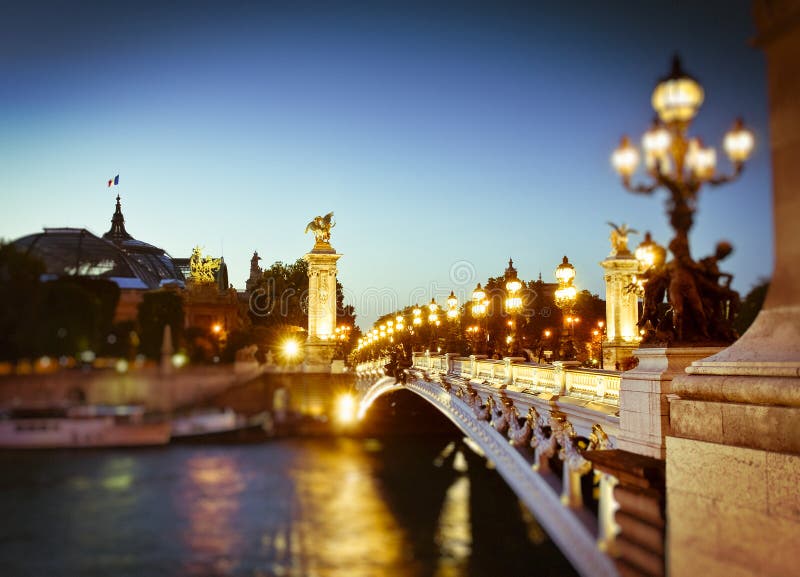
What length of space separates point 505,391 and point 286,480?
2172cm

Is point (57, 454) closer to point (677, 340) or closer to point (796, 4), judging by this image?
point (796, 4)

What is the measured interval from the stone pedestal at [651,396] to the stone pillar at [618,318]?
23.5 metres

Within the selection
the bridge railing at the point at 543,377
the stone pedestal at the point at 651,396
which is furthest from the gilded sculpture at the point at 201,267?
the bridge railing at the point at 543,377

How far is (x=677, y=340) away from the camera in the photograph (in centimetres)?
815

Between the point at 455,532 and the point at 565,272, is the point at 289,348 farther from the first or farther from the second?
the point at 455,532

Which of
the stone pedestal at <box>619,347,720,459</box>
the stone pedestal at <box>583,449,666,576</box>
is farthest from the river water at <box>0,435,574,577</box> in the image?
the stone pedestal at <box>619,347,720,459</box>

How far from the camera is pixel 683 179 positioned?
7.14m

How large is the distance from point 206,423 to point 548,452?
12414 mm

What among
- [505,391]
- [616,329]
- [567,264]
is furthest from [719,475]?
[616,329]

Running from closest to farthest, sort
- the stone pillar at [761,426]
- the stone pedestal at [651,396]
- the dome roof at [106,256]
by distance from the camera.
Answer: the dome roof at [106,256] < the stone pillar at [761,426] < the stone pedestal at [651,396]

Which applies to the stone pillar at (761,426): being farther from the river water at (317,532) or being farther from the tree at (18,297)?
the river water at (317,532)

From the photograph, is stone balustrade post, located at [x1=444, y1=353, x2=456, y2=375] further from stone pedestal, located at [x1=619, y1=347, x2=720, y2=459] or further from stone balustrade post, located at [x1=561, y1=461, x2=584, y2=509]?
stone pedestal, located at [x1=619, y1=347, x2=720, y2=459]

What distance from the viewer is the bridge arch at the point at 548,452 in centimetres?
1163

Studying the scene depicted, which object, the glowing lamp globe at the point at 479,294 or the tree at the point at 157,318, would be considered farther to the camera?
the glowing lamp globe at the point at 479,294
